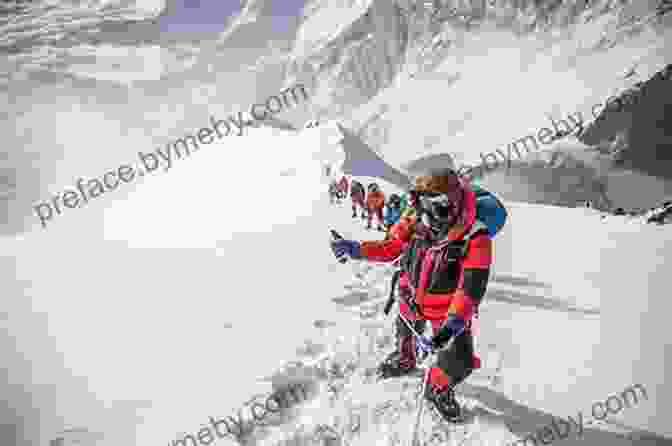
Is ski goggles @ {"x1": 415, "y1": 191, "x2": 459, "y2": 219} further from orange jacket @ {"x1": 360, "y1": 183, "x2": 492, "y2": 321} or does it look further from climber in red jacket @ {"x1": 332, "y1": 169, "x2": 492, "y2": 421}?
orange jacket @ {"x1": 360, "y1": 183, "x2": 492, "y2": 321}

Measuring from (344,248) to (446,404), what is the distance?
4.98 feet

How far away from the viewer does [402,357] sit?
3154 millimetres

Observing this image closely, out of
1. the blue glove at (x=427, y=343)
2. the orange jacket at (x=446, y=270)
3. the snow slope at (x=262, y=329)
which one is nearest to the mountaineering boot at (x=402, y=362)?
the snow slope at (x=262, y=329)

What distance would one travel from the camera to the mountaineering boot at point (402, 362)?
313cm

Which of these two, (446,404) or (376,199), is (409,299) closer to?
(446,404)

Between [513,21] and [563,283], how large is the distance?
4197 cm

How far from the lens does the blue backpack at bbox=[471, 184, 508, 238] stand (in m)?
2.45

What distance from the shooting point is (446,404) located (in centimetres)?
256

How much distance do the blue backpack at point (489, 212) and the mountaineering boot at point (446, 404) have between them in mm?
1277

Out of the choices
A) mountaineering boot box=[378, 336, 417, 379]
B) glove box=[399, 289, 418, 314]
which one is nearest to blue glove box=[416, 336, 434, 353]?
glove box=[399, 289, 418, 314]

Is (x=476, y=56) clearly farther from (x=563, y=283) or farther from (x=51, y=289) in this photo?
(x=51, y=289)

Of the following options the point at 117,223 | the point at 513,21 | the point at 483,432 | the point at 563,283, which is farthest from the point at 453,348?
the point at 513,21

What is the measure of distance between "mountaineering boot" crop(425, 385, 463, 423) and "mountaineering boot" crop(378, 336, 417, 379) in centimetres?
53

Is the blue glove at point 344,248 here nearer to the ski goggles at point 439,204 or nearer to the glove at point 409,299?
the glove at point 409,299
